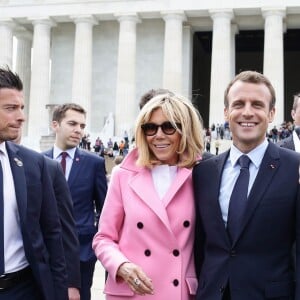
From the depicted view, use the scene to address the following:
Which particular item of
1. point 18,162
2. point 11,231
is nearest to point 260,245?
point 11,231

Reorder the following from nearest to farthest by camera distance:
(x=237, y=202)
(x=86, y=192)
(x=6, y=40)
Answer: (x=237, y=202) → (x=86, y=192) → (x=6, y=40)

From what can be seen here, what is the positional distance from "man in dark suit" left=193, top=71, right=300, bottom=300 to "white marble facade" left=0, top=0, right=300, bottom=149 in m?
51.1

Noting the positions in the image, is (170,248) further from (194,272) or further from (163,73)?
(163,73)

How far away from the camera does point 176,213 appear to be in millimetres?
5227

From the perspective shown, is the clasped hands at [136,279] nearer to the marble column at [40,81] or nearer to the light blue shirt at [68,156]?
the light blue shirt at [68,156]

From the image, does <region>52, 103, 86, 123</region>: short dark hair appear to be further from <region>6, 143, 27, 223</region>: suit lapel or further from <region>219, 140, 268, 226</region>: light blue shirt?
<region>219, 140, 268, 226</region>: light blue shirt

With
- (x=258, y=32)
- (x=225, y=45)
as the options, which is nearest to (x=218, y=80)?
(x=225, y=45)

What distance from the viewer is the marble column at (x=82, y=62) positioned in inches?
2360

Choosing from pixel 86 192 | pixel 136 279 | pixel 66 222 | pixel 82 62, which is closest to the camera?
Result: pixel 136 279

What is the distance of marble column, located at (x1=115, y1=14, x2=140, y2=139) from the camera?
58.8m

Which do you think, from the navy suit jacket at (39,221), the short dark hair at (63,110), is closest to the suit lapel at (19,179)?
the navy suit jacket at (39,221)

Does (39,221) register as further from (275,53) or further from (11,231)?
(275,53)

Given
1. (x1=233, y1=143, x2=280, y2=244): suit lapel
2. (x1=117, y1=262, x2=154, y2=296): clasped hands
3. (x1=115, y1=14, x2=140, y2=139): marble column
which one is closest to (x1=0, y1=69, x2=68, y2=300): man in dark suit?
(x1=117, y1=262, x2=154, y2=296): clasped hands

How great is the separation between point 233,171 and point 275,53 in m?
52.9
